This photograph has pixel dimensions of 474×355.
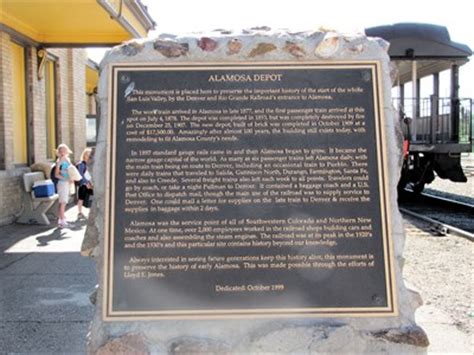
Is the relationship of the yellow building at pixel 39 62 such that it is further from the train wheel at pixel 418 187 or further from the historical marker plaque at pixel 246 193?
the train wheel at pixel 418 187

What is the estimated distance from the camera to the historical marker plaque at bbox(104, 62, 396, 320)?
292 centimetres

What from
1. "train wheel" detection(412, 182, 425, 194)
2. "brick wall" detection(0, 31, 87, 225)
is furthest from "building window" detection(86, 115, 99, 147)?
"train wheel" detection(412, 182, 425, 194)

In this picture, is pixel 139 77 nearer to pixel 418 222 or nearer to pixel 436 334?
pixel 436 334

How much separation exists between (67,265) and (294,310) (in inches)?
174

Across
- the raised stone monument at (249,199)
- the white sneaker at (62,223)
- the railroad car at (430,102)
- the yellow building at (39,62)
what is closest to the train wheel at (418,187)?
the railroad car at (430,102)

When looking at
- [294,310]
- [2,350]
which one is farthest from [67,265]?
[294,310]

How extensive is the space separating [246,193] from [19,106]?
8.54 metres

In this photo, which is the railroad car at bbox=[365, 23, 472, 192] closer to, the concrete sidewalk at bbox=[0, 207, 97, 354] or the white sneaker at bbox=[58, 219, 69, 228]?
the white sneaker at bbox=[58, 219, 69, 228]

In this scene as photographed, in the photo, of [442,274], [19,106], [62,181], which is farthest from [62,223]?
[442,274]

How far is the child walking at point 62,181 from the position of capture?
9.53 m

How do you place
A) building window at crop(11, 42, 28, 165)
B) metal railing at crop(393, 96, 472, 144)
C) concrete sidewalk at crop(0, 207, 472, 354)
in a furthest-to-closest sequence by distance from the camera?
1. metal railing at crop(393, 96, 472, 144)
2. building window at crop(11, 42, 28, 165)
3. concrete sidewalk at crop(0, 207, 472, 354)

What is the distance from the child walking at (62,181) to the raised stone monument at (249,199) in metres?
6.74

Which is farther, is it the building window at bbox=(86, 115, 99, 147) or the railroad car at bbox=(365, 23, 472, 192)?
the building window at bbox=(86, 115, 99, 147)

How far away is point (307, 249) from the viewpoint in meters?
2.95
